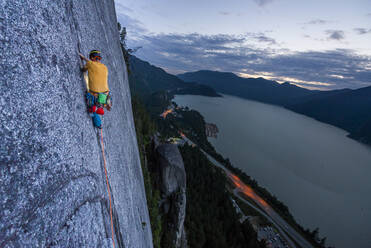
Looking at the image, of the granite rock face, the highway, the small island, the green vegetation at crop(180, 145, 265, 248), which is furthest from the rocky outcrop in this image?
the small island

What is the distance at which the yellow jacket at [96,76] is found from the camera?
2700 millimetres

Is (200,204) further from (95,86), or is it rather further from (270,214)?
(95,86)

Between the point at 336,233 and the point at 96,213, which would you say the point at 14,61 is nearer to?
the point at 96,213

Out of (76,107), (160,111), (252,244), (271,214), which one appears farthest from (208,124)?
(76,107)

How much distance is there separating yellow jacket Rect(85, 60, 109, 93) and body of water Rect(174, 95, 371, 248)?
198 feet

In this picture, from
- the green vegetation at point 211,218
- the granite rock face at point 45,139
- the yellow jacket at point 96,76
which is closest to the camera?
the granite rock face at point 45,139

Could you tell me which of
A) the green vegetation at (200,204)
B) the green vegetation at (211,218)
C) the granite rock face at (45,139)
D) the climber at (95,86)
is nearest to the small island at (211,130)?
the green vegetation at (200,204)

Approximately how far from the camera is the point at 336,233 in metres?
42.2

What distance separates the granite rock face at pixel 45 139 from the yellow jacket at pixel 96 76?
0.17m

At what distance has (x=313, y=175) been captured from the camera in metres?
65.7

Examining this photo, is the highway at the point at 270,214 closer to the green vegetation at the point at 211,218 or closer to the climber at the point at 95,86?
the green vegetation at the point at 211,218

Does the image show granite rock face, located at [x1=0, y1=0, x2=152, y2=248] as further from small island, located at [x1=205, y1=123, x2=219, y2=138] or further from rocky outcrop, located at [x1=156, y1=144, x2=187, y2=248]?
small island, located at [x1=205, y1=123, x2=219, y2=138]

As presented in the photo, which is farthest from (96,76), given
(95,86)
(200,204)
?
(200,204)

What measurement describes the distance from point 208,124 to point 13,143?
112480mm
